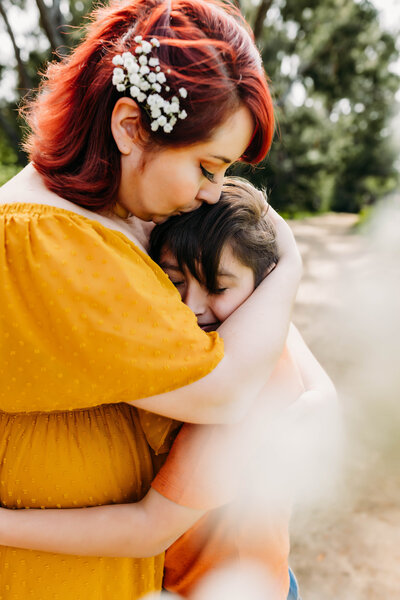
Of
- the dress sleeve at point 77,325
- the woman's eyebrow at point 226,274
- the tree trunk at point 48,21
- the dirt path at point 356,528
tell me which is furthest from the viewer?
the tree trunk at point 48,21

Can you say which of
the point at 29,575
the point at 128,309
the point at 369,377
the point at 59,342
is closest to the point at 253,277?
the point at 128,309

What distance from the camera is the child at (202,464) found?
1274 mm

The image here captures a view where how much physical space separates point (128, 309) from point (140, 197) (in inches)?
18.5

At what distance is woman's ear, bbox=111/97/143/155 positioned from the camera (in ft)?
4.50

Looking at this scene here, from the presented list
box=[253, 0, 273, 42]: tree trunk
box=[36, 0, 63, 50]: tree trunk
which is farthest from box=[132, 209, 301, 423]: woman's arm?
box=[253, 0, 273, 42]: tree trunk

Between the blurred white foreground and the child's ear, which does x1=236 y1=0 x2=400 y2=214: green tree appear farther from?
the child's ear

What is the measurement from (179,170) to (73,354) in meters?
0.59

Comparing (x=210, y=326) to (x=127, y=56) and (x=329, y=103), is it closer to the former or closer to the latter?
(x=127, y=56)

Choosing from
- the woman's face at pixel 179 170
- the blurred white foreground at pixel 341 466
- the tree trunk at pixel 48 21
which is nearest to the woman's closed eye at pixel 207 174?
the woman's face at pixel 179 170

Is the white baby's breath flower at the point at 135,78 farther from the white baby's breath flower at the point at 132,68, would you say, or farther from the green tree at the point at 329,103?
the green tree at the point at 329,103

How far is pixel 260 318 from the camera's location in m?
1.35

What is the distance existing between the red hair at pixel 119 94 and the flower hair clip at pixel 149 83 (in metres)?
0.02

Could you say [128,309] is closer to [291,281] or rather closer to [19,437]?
[19,437]

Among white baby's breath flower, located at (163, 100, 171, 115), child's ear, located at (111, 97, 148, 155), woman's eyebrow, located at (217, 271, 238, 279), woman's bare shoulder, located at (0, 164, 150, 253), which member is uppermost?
white baby's breath flower, located at (163, 100, 171, 115)
